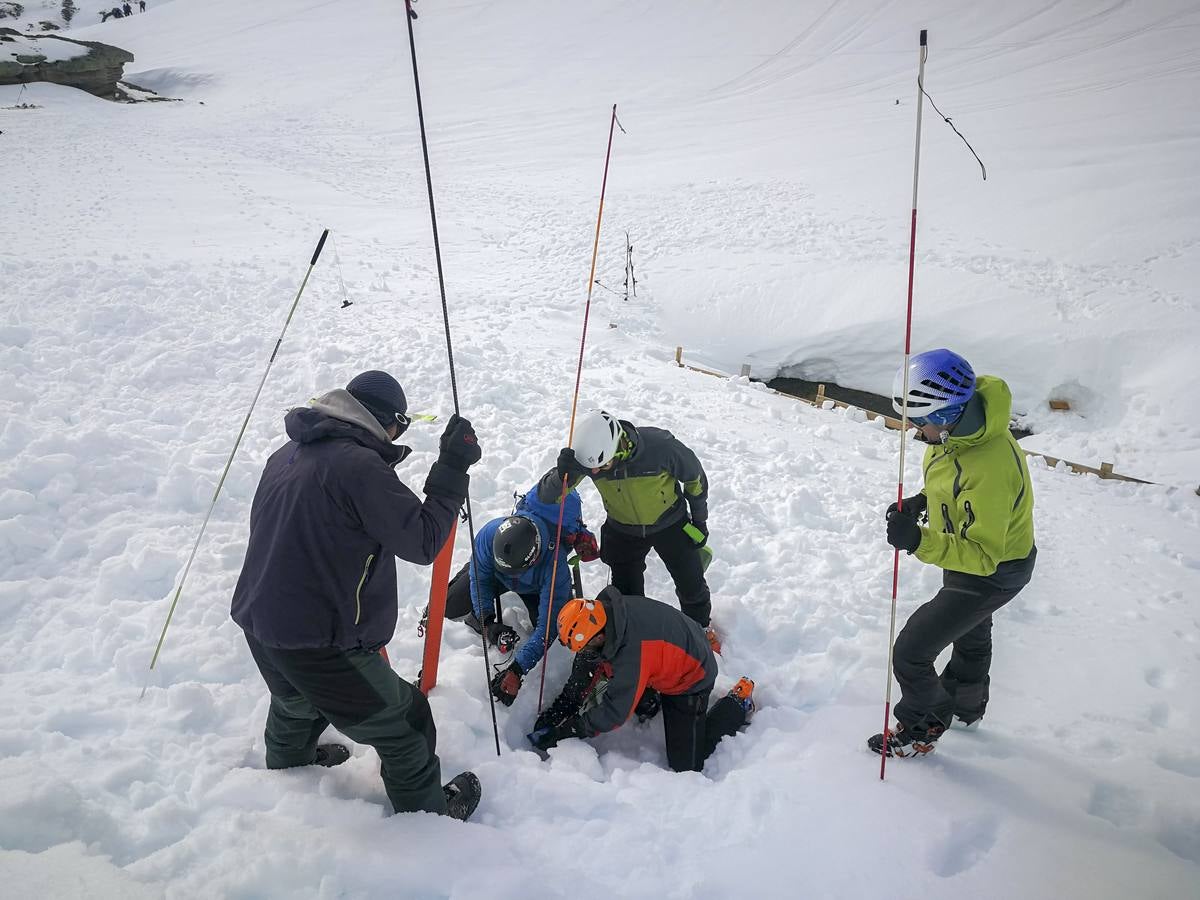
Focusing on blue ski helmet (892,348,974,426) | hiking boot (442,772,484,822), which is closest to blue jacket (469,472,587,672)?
hiking boot (442,772,484,822)

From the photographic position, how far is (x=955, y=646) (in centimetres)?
353

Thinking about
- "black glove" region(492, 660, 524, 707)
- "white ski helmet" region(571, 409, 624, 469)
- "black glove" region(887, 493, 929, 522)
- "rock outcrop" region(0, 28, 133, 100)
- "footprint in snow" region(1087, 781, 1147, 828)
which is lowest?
"footprint in snow" region(1087, 781, 1147, 828)

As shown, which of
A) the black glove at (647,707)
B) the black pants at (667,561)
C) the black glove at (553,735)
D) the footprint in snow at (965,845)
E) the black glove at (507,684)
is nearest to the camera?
the footprint in snow at (965,845)

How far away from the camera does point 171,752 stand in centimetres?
295

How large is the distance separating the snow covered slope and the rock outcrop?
5.49 m

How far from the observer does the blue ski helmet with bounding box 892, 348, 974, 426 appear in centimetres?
284

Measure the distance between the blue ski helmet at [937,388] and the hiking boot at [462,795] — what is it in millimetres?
2549

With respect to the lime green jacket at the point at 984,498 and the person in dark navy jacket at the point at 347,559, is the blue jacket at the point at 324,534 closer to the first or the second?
the person in dark navy jacket at the point at 347,559

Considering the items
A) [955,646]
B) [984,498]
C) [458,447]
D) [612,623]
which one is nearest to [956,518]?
[984,498]

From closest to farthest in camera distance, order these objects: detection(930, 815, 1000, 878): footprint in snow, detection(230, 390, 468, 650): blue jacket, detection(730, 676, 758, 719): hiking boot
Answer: detection(230, 390, 468, 650): blue jacket, detection(930, 815, 1000, 878): footprint in snow, detection(730, 676, 758, 719): hiking boot

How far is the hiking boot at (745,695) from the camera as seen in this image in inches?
152

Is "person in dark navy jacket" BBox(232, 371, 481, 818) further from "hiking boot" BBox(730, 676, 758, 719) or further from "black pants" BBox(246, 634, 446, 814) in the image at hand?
"hiking boot" BBox(730, 676, 758, 719)

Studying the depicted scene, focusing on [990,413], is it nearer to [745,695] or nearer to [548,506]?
[745,695]

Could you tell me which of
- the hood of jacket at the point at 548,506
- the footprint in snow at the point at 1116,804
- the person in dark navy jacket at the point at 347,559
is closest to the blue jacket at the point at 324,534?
the person in dark navy jacket at the point at 347,559
